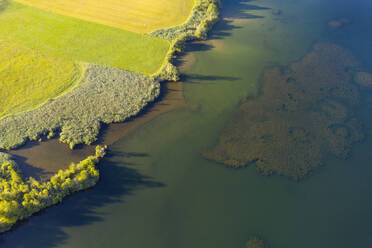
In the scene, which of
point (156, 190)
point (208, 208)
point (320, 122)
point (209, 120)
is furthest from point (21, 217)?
point (320, 122)

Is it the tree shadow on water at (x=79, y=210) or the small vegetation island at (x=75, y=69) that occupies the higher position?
the small vegetation island at (x=75, y=69)

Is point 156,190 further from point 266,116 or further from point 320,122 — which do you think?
point 320,122

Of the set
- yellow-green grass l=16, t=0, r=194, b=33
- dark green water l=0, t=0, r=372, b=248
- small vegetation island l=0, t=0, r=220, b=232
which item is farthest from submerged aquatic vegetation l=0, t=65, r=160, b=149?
yellow-green grass l=16, t=0, r=194, b=33

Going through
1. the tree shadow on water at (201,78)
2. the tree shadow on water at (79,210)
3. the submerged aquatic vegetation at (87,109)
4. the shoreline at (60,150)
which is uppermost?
the tree shadow on water at (201,78)

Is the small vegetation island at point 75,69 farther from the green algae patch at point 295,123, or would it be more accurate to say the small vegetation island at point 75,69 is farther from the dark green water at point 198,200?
the green algae patch at point 295,123

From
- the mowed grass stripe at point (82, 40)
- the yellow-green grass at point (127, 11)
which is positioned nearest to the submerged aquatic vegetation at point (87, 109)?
the mowed grass stripe at point (82, 40)

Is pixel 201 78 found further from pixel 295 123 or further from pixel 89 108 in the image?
pixel 89 108

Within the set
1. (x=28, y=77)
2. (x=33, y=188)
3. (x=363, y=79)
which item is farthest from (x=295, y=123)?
(x=28, y=77)
